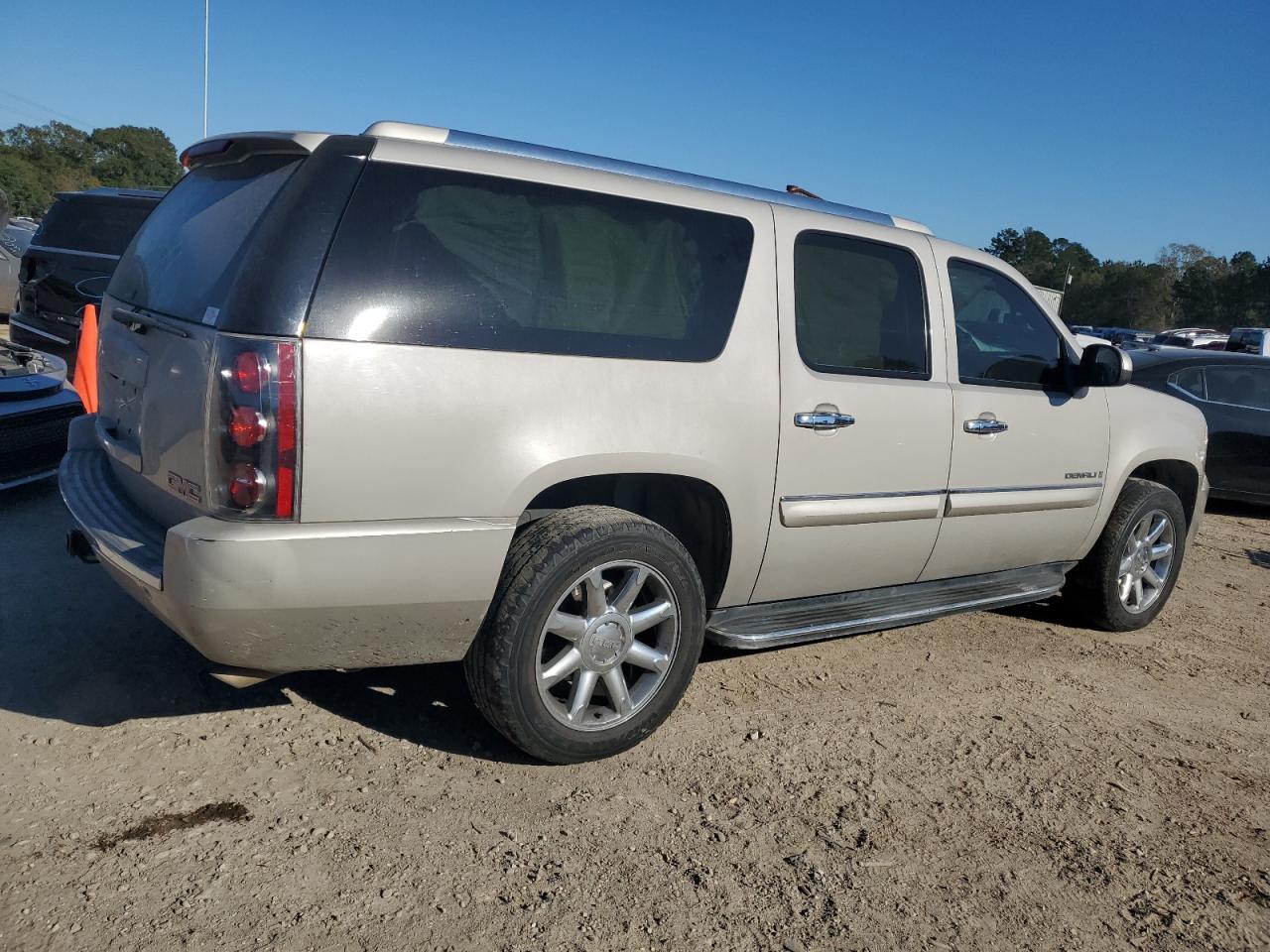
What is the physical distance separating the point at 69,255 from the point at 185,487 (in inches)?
300

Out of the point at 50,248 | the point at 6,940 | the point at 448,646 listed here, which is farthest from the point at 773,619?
the point at 50,248

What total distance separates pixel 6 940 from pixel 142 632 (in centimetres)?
195

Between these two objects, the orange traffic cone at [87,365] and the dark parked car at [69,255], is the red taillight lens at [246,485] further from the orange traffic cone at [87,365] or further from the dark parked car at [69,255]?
the dark parked car at [69,255]

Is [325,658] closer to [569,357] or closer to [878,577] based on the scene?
[569,357]

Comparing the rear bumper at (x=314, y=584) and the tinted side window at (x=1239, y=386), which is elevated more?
the tinted side window at (x=1239, y=386)

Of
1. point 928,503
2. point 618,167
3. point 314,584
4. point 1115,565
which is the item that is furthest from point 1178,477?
point 314,584

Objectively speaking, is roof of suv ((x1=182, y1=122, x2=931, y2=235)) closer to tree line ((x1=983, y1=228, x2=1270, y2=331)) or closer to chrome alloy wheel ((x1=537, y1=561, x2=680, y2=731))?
chrome alloy wheel ((x1=537, y1=561, x2=680, y2=731))

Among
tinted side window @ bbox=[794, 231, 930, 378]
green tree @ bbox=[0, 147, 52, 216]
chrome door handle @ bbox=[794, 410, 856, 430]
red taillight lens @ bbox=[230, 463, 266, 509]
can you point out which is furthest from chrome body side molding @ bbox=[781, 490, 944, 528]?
green tree @ bbox=[0, 147, 52, 216]

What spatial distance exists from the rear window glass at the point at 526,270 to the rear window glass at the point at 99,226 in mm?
7381

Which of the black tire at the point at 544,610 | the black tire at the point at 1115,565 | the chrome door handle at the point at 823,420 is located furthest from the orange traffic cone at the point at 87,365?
the black tire at the point at 1115,565

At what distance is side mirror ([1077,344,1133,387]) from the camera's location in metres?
4.74

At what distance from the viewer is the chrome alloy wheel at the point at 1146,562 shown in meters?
5.39

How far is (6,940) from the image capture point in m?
2.38

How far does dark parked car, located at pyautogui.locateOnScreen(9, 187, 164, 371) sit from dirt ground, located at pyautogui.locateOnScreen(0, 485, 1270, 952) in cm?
551
